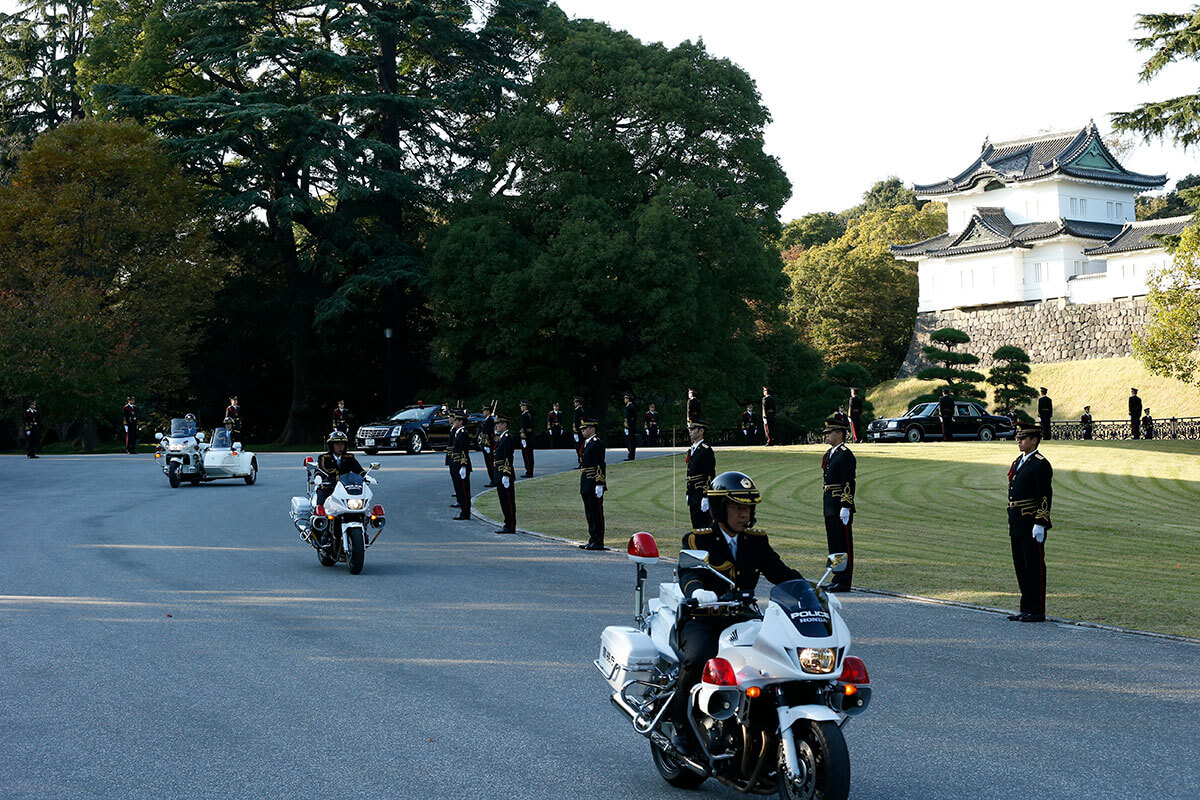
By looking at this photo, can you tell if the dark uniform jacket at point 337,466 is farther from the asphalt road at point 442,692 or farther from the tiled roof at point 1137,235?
Result: the tiled roof at point 1137,235

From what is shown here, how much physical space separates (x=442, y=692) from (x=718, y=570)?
2.96 m

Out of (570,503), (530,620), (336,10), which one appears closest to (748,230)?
(336,10)

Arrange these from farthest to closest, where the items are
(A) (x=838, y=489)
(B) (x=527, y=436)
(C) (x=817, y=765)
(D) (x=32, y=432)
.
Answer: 1. (D) (x=32, y=432)
2. (B) (x=527, y=436)
3. (A) (x=838, y=489)
4. (C) (x=817, y=765)

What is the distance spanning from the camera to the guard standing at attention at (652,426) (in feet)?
152

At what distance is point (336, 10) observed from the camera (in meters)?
55.1

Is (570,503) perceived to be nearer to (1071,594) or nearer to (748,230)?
(1071,594)

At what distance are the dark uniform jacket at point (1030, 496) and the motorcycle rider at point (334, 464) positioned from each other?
8092 mm

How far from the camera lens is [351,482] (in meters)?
15.8

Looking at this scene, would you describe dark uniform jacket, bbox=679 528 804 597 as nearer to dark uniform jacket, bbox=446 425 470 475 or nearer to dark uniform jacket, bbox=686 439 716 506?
dark uniform jacket, bbox=686 439 716 506

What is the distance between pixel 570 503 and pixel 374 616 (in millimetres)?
14510

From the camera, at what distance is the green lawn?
14.2 m

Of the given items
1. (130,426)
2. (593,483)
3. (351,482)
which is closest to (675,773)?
(351,482)

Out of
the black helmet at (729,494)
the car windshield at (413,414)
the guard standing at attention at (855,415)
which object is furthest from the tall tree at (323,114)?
the black helmet at (729,494)

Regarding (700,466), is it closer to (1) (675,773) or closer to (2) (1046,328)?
(1) (675,773)
